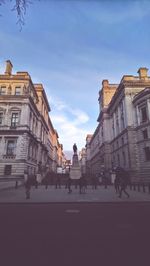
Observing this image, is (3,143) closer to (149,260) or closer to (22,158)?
(22,158)

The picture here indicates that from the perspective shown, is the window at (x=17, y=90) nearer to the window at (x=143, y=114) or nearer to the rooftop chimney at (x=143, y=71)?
the window at (x=143, y=114)

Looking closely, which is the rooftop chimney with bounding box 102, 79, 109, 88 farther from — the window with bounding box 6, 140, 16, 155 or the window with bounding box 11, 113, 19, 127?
the window with bounding box 6, 140, 16, 155

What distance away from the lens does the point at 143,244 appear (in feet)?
14.6

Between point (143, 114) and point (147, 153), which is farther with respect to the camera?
point (143, 114)

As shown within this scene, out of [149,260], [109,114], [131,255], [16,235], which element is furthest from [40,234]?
[109,114]

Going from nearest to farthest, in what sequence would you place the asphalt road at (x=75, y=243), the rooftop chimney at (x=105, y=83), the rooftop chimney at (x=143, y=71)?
the asphalt road at (x=75, y=243), the rooftop chimney at (x=143, y=71), the rooftop chimney at (x=105, y=83)

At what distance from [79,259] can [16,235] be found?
242cm

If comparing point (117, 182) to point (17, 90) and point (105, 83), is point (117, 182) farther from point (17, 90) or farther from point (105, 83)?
point (105, 83)

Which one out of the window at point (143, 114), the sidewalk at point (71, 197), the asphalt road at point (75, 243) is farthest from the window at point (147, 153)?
the asphalt road at point (75, 243)

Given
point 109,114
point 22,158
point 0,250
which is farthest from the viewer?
point 109,114

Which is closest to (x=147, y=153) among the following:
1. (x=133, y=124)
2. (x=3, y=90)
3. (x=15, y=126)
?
(x=133, y=124)

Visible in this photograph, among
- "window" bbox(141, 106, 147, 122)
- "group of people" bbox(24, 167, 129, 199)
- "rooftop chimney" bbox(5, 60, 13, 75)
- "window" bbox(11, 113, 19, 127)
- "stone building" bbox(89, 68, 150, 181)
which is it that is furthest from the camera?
"rooftop chimney" bbox(5, 60, 13, 75)

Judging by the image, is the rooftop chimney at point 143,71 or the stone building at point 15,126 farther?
the rooftop chimney at point 143,71

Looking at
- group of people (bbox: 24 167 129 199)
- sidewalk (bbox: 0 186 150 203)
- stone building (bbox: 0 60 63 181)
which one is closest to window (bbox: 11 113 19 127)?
stone building (bbox: 0 60 63 181)
